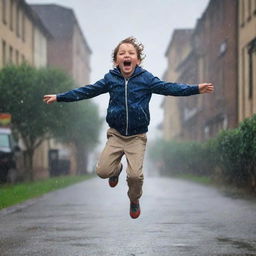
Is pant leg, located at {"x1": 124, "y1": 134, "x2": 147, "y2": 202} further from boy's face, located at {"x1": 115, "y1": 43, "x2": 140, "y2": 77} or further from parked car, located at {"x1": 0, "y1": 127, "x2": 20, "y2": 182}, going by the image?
parked car, located at {"x1": 0, "y1": 127, "x2": 20, "y2": 182}

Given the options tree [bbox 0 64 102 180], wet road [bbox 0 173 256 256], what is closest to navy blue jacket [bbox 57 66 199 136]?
wet road [bbox 0 173 256 256]

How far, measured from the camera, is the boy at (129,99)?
7879 mm

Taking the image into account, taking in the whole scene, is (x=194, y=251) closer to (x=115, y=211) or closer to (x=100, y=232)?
(x=100, y=232)

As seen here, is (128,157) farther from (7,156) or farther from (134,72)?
(7,156)

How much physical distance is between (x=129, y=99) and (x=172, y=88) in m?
0.45

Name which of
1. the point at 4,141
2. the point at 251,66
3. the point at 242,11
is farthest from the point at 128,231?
the point at 242,11

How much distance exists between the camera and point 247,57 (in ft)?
108

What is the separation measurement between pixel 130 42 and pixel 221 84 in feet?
109

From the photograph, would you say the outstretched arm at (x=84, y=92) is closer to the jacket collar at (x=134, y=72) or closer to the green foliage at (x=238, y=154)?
the jacket collar at (x=134, y=72)

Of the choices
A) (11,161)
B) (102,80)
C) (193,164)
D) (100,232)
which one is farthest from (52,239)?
(193,164)

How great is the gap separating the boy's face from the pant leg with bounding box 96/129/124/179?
0.70 metres

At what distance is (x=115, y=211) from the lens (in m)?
12.4

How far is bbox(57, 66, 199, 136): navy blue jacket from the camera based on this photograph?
7.93 metres

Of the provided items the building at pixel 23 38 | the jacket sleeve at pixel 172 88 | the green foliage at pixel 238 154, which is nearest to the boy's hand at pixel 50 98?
the jacket sleeve at pixel 172 88
